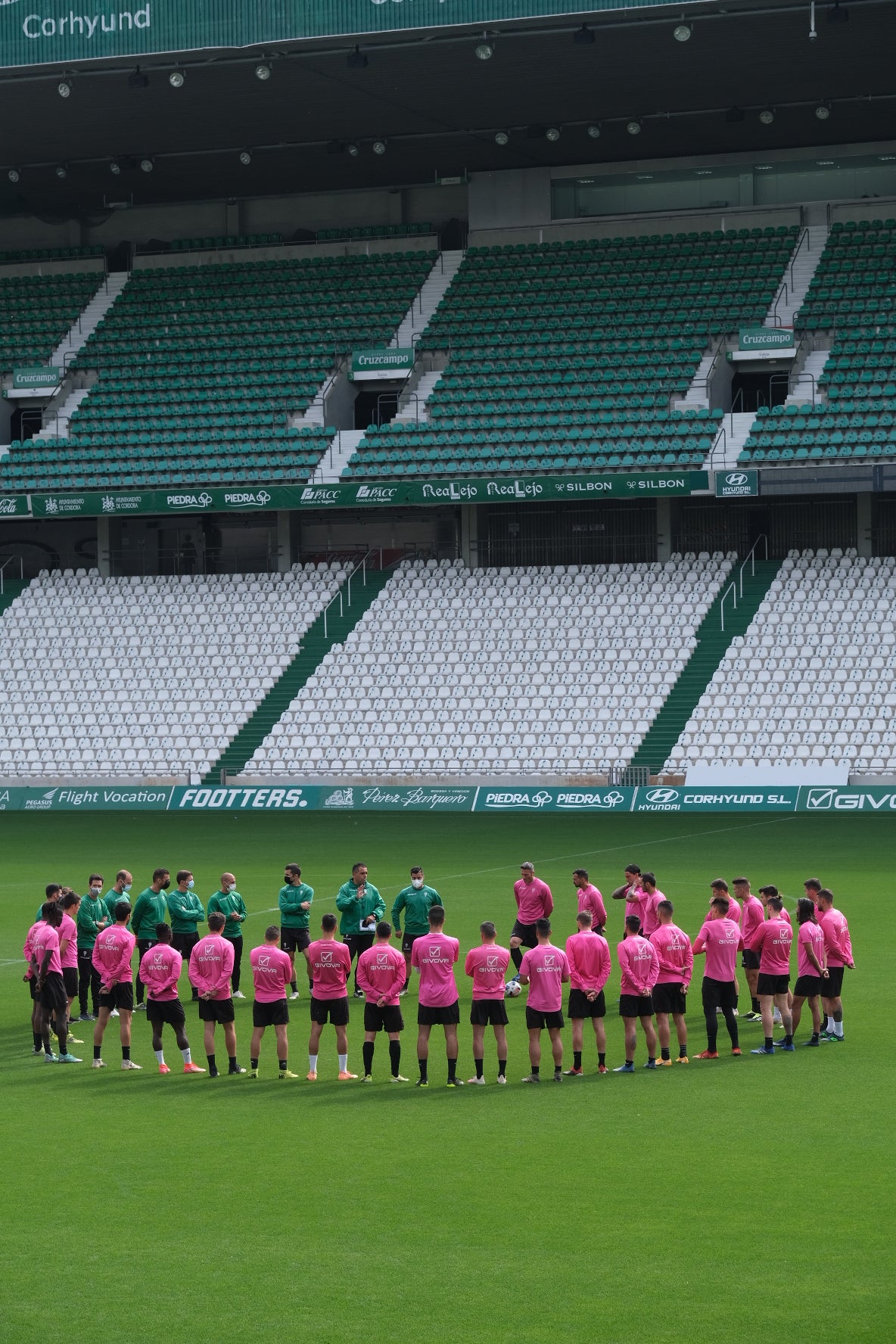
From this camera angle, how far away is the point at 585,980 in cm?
1559

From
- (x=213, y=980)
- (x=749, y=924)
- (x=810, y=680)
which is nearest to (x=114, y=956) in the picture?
(x=213, y=980)

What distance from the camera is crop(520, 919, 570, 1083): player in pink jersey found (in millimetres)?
15242

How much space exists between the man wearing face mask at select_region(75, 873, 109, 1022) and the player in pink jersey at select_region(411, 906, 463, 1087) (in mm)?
4561

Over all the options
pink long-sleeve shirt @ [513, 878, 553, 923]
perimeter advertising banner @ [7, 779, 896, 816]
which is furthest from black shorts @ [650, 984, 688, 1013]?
perimeter advertising banner @ [7, 779, 896, 816]

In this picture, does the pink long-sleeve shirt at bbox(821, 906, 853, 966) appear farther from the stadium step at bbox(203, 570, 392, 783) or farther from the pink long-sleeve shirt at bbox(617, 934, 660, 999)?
the stadium step at bbox(203, 570, 392, 783)

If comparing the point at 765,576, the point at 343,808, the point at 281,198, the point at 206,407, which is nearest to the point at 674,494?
the point at 765,576

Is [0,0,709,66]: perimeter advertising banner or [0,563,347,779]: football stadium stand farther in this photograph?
[0,563,347,779]: football stadium stand

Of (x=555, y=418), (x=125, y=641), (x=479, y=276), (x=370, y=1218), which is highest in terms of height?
(x=479, y=276)

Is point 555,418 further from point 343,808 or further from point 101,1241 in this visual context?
point 101,1241

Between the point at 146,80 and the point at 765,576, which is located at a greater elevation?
the point at 146,80

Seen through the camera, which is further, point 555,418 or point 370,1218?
point 555,418

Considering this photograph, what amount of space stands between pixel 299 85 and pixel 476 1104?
34733 millimetres

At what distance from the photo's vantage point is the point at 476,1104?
47.5ft

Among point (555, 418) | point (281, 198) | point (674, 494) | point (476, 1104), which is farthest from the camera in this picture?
point (281, 198)
